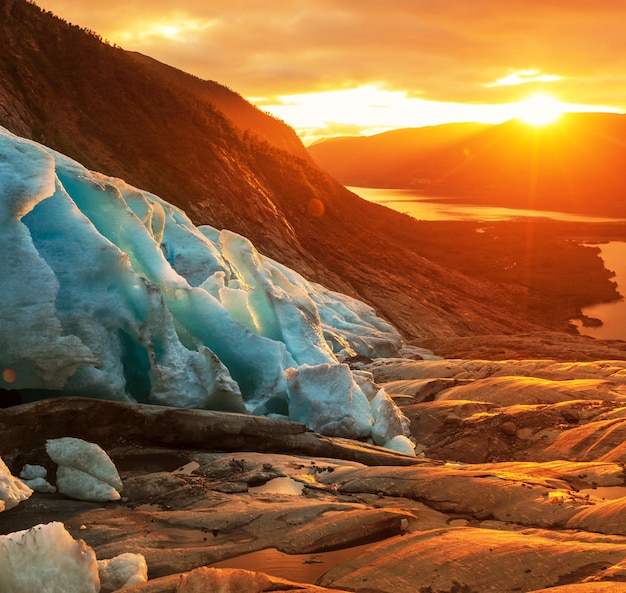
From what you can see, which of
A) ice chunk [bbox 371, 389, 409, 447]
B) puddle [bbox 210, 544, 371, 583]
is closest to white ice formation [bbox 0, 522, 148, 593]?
puddle [bbox 210, 544, 371, 583]

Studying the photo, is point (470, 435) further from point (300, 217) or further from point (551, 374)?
point (300, 217)

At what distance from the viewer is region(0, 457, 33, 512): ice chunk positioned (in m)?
6.47

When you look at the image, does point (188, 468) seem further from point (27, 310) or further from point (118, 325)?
point (27, 310)

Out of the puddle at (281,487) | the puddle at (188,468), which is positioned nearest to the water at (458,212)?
the puddle at (188,468)

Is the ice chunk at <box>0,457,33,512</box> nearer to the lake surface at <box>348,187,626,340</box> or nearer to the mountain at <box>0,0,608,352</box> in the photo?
the mountain at <box>0,0,608,352</box>

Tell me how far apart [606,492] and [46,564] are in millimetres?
5994

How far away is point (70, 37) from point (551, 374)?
96.1 feet

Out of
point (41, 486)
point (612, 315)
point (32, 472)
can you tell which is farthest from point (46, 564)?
point (612, 315)

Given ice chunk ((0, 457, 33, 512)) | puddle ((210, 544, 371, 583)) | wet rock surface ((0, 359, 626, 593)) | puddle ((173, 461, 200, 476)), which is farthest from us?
puddle ((173, 461, 200, 476))

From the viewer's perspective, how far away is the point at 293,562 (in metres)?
5.82

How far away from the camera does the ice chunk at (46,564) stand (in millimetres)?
4902

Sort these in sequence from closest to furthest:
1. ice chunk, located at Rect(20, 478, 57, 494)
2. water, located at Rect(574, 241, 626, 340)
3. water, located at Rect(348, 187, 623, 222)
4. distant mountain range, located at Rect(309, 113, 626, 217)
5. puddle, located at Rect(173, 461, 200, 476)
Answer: ice chunk, located at Rect(20, 478, 57, 494) → puddle, located at Rect(173, 461, 200, 476) → water, located at Rect(574, 241, 626, 340) → water, located at Rect(348, 187, 623, 222) → distant mountain range, located at Rect(309, 113, 626, 217)

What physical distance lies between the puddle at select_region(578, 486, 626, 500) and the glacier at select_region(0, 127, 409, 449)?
11.3ft

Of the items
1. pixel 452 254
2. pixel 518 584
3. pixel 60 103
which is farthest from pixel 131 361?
pixel 452 254
